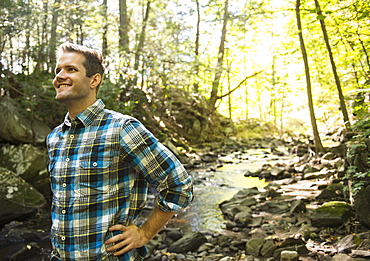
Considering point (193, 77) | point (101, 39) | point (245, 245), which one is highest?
point (101, 39)

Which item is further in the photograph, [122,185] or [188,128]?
[188,128]

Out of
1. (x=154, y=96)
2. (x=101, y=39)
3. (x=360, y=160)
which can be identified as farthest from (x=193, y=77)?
(x=360, y=160)

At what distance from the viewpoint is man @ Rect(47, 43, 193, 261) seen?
1578mm

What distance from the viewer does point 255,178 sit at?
11078 millimetres

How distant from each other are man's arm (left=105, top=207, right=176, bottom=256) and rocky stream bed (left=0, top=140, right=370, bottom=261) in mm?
2901

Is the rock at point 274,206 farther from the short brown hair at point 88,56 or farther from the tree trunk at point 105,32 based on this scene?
the tree trunk at point 105,32

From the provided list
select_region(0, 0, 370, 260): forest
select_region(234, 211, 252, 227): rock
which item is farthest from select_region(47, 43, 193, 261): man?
select_region(234, 211, 252, 227): rock

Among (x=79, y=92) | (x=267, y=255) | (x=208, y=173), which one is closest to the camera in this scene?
(x=79, y=92)

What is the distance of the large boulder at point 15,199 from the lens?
6355 millimetres

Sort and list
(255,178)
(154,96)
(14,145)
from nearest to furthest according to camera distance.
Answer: (14,145), (255,178), (154,96)

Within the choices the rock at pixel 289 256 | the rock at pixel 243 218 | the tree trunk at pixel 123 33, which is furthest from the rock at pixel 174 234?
the tree trunk at pixel 123 33

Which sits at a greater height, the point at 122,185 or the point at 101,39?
the point at 101,39

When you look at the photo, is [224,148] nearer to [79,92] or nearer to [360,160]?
[360,160]

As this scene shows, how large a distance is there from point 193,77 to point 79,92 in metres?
13.4
